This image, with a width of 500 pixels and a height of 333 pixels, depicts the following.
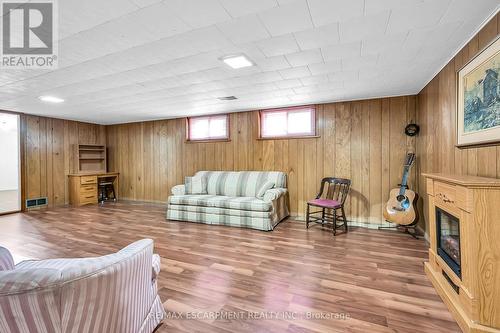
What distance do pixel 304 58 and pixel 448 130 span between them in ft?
5.87

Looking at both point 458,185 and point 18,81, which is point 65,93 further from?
point 458,185

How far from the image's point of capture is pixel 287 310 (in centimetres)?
175

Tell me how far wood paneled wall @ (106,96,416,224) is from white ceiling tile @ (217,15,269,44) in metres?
2.70

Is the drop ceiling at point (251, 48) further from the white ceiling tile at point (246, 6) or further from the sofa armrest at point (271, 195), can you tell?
the sofa armrest at point (271, 195)

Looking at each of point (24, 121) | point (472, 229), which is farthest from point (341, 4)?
point (24, 121)

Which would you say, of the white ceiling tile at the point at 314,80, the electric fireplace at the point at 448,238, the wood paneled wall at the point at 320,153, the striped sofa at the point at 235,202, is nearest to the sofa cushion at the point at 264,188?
the striped sofa at the point at 235,202

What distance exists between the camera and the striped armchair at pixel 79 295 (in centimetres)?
80

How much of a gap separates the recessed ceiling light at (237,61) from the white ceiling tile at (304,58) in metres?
0.44

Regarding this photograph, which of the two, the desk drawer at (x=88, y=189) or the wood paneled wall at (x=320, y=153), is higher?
the wood paneled wall at (x=320, y=153)

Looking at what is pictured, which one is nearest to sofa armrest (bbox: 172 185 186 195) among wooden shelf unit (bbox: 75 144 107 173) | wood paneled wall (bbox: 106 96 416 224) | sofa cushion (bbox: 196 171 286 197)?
sofa cushion (bbox: 196 171 286 197)

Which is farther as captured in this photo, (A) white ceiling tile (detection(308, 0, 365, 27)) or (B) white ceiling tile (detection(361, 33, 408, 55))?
(B) white ceiling tile (detection(361, 33, 408, 55))

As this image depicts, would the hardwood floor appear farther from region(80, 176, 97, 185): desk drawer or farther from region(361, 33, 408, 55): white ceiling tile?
region(361, 33, 408, 55): white ceiling tile

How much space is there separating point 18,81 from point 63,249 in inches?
92.2

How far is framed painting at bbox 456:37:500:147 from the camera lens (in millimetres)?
1670
